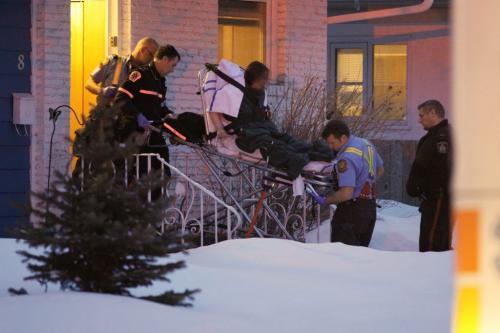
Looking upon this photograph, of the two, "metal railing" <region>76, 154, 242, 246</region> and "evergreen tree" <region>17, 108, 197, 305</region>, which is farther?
"metal railing" <region>76, 154, 242, 246</region>

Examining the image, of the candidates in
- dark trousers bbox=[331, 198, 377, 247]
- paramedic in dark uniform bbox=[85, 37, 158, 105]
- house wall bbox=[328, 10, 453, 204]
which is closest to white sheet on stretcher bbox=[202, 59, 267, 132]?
paramedic in dark uniform bbox=[85, 37, 158, 105]

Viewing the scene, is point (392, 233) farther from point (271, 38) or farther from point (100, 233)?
point (100, 233)

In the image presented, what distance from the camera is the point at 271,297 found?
7.15 m

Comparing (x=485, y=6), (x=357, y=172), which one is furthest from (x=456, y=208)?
(x=357, y=172)

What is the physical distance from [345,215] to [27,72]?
3584 millimetres

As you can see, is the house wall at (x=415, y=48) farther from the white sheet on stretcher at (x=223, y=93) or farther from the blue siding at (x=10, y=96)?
the white sheet on stretcher at (x=223, y=93)

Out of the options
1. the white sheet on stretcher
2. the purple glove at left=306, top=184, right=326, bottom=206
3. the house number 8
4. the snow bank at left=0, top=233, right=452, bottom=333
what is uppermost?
the house number 8

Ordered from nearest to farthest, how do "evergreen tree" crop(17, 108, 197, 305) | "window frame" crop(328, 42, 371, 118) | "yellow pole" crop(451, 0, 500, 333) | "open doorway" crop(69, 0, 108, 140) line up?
"yellow pole" crop(451, 0, 500, 333) < "evergreen tree" crop(17, 108, 197, 305) < "open doorway" crop(69, 0, 108, 140) < "window frame" crop(328, 42, 371, 118)

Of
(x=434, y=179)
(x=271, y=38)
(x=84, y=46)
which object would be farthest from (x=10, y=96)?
(x=434, y=179)

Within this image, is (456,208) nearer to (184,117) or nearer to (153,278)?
(153,278)

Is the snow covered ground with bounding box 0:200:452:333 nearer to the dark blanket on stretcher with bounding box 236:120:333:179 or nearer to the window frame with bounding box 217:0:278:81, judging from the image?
the dark blanket on stretcher with bounding box 236:120:333:179

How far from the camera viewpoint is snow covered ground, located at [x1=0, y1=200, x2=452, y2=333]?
5.76 meters

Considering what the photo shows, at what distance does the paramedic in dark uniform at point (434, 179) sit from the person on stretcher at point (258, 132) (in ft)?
2.94

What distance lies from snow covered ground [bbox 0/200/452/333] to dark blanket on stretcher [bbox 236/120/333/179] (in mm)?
961
